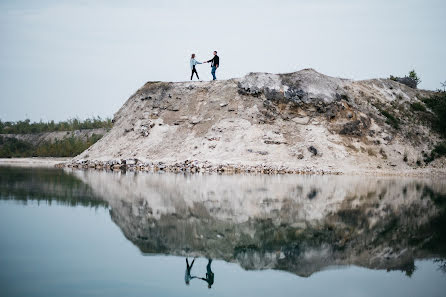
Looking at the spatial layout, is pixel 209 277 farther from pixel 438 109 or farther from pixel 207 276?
pixel 438 109

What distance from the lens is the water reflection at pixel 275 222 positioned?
845 centimetres

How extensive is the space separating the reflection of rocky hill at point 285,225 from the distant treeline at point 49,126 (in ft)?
164

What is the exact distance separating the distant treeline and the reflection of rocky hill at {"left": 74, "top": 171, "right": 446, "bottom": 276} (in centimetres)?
5003

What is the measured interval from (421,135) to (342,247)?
32.4 metres

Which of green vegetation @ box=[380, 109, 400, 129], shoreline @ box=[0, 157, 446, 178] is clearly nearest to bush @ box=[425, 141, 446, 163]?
shoreline @ box=[0, 157, 446, 178]

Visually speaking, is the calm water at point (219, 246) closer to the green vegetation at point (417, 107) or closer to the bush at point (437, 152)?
the bush at point (437, 152)

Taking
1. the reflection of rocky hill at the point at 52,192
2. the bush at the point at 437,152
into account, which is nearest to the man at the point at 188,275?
the reflection of rocky hill at the point at 52,192

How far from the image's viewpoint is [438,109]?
41.8 m

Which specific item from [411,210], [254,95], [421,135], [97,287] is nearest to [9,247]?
[97,287]

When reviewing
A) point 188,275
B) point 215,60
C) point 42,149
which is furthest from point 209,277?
point 42,149

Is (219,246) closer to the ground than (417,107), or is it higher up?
closer to the ground

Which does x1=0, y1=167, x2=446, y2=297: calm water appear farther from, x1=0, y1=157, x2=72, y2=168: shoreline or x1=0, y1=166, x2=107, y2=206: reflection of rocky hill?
x1=0, y1=157, x2=72, y2=168: shoreline

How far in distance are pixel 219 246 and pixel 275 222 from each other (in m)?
2.79

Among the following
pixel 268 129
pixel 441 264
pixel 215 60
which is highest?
pixel 215 60
